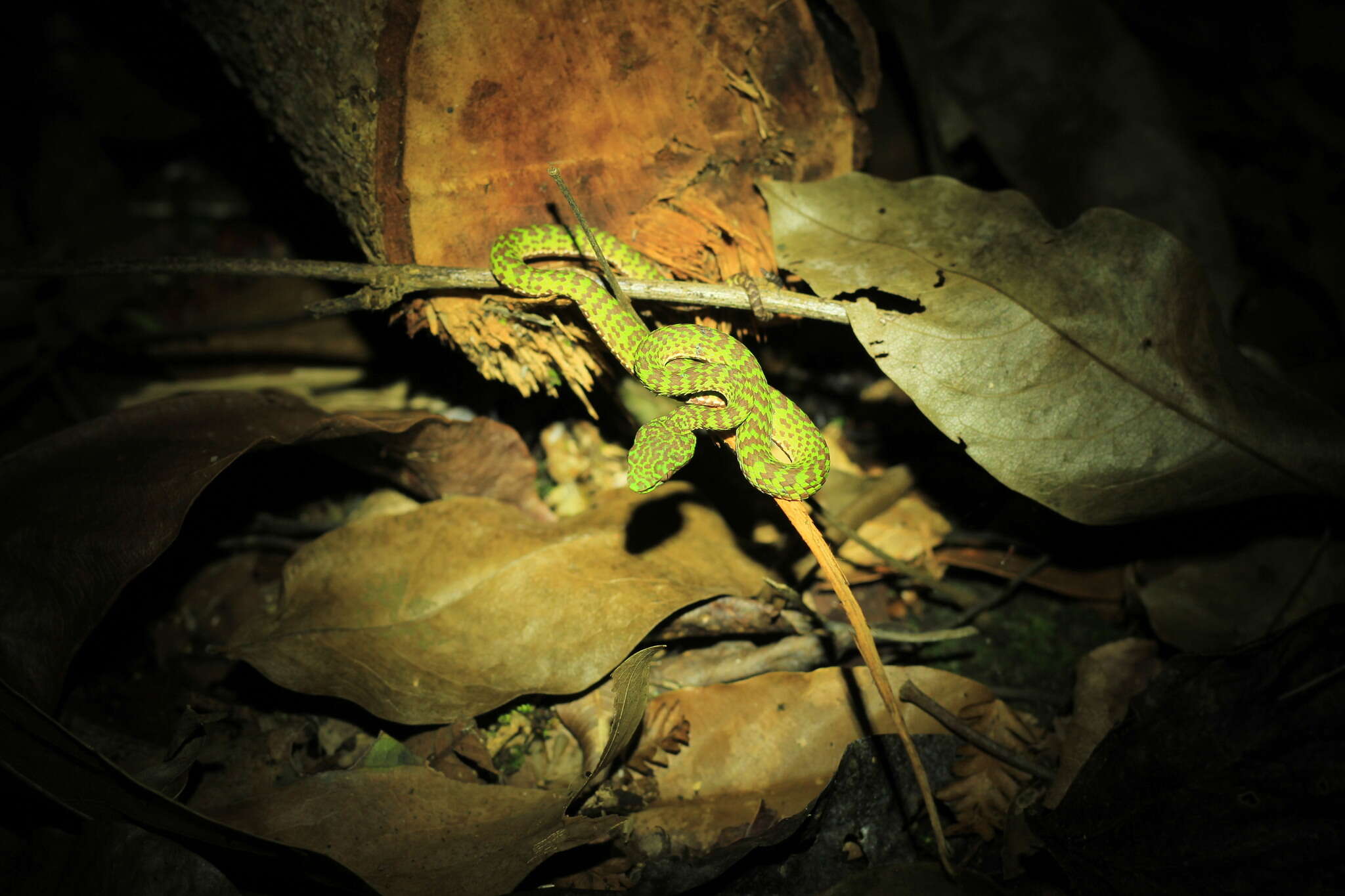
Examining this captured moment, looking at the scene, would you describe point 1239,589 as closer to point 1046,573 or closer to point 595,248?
point 1046,573

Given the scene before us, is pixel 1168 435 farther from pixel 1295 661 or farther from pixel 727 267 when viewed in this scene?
Answer: pixel 727 267

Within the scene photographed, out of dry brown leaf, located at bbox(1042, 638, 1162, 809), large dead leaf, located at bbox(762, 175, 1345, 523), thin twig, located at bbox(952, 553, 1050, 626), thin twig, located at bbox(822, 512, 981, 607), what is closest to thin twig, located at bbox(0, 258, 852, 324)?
large dead leaf, located at bbox(762, 175, 1345, 523)

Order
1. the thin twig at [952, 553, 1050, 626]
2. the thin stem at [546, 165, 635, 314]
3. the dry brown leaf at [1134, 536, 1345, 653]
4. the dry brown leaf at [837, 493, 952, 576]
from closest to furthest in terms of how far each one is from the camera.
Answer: the thin stem at [546, 165, 635, 314] < the dry brown leaf at [1134, 536, 1345, 653] < the thin twig at [952, 553, 1050, 626] < the dry brown leaf at [837, 493, 952, 576]

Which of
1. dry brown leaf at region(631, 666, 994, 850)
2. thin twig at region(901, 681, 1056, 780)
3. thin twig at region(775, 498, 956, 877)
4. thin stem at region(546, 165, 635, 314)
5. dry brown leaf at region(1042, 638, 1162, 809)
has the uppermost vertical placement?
thin stem at region(546, 165, 635, 314)

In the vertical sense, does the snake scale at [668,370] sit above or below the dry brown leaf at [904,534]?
above

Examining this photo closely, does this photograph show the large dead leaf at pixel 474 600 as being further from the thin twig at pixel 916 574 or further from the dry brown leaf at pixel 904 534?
the dry brown leaf at pixel 904 534

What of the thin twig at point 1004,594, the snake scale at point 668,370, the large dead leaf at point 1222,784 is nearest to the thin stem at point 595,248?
the snake scale at point 668,370

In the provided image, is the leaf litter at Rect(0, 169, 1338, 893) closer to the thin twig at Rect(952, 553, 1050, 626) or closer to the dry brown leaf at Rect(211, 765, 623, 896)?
the dry brown leaf at Rect(211, 765, 623, 896)

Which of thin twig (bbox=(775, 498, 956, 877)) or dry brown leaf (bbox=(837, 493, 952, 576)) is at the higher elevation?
thin twig (bbox=(775, 498, 956, 877))
